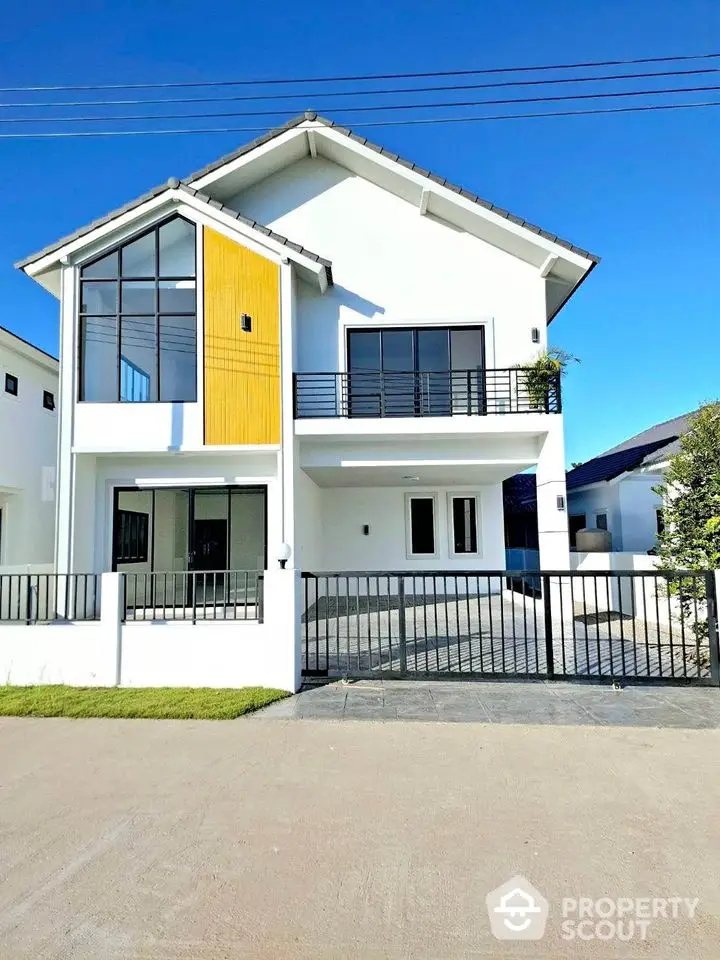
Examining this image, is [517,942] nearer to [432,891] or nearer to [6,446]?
[432,891]

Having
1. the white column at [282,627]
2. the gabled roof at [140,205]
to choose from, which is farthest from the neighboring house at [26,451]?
the white column at [282,627]

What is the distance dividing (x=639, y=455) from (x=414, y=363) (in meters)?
7.65

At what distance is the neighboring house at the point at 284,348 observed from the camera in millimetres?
10312

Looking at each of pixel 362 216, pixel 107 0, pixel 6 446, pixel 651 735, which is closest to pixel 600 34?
pixel 362 216

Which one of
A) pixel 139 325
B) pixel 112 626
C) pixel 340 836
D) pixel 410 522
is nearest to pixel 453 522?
pixel 410 522

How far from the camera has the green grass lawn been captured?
18.5ft

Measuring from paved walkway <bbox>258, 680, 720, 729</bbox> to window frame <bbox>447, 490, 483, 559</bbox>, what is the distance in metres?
8.01

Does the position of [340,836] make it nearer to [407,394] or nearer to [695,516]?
[695,516]

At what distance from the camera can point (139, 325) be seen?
10492mm

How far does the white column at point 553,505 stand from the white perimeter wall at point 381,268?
215 centimetres

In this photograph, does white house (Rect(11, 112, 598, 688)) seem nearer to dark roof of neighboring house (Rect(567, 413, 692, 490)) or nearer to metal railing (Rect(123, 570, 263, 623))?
metal railing (Rect(123, 570, 263, 623))

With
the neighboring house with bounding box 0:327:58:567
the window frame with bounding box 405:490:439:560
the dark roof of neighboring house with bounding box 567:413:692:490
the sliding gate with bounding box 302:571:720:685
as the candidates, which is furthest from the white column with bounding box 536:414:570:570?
the neighboring house with bounding box 0:327:58:567

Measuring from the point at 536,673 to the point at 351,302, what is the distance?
828 centimetres

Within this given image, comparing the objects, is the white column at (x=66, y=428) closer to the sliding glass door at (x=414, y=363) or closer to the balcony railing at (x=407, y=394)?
the balcony railing at (x=407, y=394)
